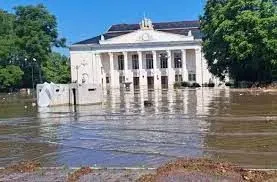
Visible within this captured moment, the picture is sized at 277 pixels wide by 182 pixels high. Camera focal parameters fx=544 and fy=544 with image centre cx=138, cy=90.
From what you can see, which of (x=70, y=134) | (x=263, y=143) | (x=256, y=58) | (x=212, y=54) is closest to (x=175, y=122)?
(x=70, y=134)

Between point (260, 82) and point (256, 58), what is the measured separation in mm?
4088

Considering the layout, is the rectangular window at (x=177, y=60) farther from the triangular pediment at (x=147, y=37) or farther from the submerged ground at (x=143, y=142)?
the submerged ground at (x=143, y=142)

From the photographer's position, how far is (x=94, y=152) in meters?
12.2

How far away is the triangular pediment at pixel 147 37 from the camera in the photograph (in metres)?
123

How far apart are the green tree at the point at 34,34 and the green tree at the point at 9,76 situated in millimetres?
7982

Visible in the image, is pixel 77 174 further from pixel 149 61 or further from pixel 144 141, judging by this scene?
pixel 149 61

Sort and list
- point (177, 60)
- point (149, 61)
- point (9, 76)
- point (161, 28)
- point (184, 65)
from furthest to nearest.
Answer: point (161, 28) < point (149, 61) < point (177, 60) < point (184, 65) < point (9, 76)

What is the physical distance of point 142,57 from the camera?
416 feet

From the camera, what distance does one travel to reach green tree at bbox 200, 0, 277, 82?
54.9 metres

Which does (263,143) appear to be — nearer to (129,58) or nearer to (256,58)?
(256,58)

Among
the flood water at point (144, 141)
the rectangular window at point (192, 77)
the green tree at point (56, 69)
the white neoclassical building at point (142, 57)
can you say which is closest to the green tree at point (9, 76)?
the green tree at point (56, 69)

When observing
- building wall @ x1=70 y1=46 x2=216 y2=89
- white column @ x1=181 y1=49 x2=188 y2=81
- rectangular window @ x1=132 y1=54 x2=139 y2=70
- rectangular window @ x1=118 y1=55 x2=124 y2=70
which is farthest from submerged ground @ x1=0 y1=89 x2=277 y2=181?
rectangular window @ x1=118 y1=55 x2=124 y2=70

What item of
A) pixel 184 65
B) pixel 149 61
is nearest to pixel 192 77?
pixel 184 65

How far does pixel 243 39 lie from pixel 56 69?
70172 millimetres
